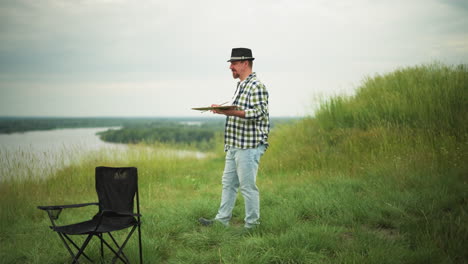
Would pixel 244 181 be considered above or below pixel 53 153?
above

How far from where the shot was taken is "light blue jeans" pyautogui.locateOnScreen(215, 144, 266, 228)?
334cm

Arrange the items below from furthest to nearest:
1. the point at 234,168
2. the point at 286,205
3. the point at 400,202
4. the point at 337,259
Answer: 1. the point at 286,205
2. the point at 400,202
3. the point at 234,168
4. the point at 337,259

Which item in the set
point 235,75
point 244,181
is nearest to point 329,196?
point 244,181

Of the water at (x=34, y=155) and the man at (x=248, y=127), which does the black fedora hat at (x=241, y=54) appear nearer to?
the man at (x=248, y=127)

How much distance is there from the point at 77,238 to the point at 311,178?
12.8ft

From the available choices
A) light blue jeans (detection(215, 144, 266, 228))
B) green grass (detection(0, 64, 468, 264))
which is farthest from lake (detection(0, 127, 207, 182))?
light blue jeans (detection(215, 144, 266, 228))

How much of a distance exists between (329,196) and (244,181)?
5.74 feet

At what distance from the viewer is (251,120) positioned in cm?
335

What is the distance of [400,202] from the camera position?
4008 millimetres

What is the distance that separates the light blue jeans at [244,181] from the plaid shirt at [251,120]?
0.09m

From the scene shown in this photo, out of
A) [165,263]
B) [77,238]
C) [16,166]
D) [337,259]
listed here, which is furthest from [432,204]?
[16,166]

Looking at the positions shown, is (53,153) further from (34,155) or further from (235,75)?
(235,75)

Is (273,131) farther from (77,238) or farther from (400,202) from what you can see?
(77,238)

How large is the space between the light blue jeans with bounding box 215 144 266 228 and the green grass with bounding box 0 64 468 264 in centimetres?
19
